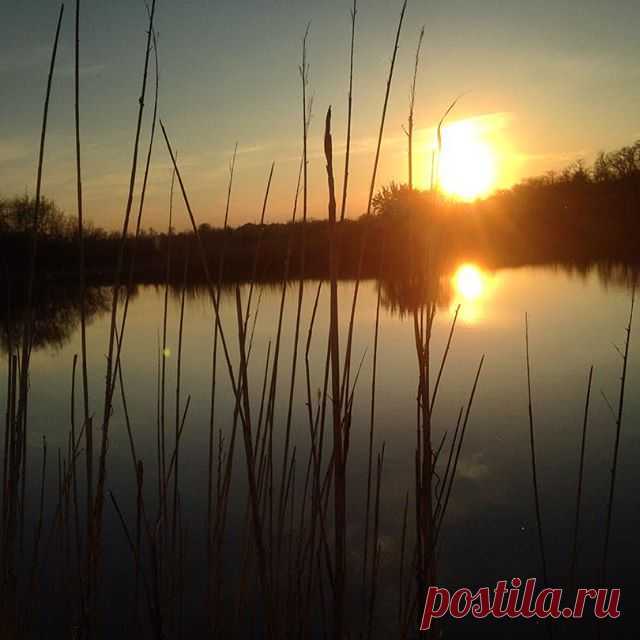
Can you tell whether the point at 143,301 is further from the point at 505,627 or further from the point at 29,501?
the point at 505,627

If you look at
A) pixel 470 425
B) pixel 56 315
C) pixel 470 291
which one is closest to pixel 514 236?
pixel 470 291

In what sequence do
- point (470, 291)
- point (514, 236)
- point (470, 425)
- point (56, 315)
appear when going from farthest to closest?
1. point (514, 236)
2. point (56, 315)
3. point (470, 291)
4. point (470, 425)

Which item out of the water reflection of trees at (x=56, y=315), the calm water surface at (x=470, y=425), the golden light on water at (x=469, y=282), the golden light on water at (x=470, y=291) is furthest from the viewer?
the golden light on water at (x=469, y=282)

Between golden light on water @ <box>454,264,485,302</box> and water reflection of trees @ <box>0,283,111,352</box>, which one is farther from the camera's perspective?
golden light on water @ <box>454,264,485,302</box>

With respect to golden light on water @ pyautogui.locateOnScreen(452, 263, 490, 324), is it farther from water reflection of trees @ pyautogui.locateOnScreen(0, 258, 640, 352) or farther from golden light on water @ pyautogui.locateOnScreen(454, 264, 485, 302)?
water reflection of trees @ pyautogui.locateOnScreen(0, 258, 640, 352)

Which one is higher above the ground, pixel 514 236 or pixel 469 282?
pixel 514 236

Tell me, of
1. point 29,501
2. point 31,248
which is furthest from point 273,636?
point 29,501

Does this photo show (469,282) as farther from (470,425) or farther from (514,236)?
(514,236)

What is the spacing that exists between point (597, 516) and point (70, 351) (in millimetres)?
7014

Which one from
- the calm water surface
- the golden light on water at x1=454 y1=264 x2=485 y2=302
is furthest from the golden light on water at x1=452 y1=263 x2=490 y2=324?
the calm water surface

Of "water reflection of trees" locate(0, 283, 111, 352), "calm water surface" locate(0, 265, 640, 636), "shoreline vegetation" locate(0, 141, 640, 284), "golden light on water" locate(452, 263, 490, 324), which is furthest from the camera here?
"shoreline vegetation" locate(0, 141, 640, 284)

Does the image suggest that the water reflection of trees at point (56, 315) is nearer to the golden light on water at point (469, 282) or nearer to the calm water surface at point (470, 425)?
the calm water surface at point (470, 425)

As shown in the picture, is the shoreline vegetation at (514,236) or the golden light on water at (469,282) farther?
the shoreline vegetation at (514,236)

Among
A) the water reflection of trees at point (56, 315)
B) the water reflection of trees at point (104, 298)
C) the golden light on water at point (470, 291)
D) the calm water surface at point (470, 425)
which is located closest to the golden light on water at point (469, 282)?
the golden light on water at point (470, 291)
